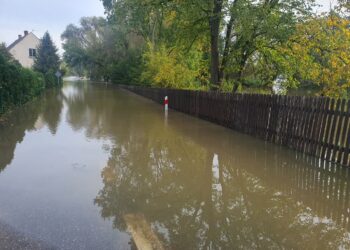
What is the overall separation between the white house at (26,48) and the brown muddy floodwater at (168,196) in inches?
2275

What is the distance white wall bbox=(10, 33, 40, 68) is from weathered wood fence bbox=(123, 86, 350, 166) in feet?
183

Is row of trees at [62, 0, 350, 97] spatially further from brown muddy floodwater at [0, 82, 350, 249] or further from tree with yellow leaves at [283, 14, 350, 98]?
brown muddy floodwater at [0, 82, 350, 249]

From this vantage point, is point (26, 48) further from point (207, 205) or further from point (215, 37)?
point (207, 205)

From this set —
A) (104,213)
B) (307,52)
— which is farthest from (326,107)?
(307,52)

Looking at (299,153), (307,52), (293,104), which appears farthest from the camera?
(307,52)

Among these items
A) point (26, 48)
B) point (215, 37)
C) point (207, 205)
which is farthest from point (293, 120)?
point (26, 48)

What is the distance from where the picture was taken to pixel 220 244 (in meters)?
4.26

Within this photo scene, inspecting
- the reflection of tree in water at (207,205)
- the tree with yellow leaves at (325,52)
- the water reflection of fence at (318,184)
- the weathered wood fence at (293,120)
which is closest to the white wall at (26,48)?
the tree with yellow leaves at (325,52)

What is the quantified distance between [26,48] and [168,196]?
2588 inches

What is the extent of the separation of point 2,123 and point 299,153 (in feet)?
37.3

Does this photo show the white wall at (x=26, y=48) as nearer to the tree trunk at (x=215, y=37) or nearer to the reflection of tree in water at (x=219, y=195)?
the tree trunk at (x=215, y=37)

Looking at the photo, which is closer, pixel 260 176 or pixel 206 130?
pixel 260 176

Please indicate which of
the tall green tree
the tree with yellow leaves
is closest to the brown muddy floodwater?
the tree with yellow leaves

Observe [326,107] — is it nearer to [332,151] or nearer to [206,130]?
[332,151]
